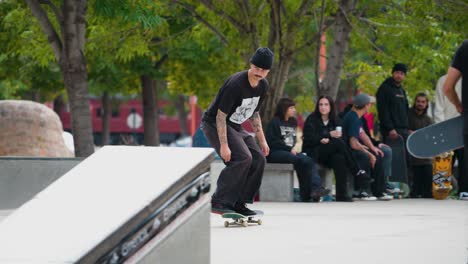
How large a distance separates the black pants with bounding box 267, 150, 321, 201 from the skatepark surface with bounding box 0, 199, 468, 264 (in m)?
0.86

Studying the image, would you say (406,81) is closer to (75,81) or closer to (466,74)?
(75,81)

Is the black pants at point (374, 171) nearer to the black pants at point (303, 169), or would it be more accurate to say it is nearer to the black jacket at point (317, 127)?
the black jacket at point (317, 127)

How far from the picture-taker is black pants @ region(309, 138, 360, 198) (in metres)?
16.2

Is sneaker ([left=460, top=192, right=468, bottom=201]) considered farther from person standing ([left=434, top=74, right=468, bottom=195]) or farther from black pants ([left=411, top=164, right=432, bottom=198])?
black pants ([left=411, top=164, right=432, bottom=198])

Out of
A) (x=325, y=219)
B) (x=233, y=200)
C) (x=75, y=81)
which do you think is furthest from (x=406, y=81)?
(x=233, y=200)

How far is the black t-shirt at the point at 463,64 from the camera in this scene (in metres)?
6.96

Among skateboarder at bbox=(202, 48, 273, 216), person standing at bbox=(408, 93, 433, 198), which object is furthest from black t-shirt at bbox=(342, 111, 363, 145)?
skateboarder at bbox=(202, 48, 273, 216)

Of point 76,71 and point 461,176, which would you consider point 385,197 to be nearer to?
point 461,176

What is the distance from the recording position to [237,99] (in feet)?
35.4

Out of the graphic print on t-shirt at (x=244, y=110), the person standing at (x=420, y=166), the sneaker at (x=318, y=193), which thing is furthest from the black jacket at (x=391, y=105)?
the graphic print on t-shirt at (x=244, y=110)

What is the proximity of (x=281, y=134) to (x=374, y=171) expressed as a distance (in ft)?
5.33

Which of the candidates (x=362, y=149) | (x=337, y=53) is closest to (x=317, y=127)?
(x=362, y=149)

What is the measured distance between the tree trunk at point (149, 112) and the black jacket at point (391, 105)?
58.1 ft

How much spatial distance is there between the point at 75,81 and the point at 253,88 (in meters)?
6.45
